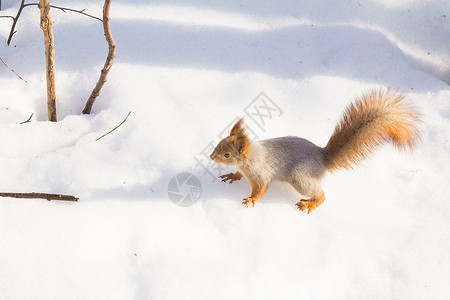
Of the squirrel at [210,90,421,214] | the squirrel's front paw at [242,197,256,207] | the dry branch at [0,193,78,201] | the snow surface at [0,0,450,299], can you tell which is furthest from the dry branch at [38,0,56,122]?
the squirrel's front paw at [242,197,256,207]

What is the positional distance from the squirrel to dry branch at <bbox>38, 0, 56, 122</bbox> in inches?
39.4

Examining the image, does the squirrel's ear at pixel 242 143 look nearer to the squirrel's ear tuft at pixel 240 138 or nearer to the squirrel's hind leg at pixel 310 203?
the squirrel's ear tuft at pixel 240 138

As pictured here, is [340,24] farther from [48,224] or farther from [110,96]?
[48,224]

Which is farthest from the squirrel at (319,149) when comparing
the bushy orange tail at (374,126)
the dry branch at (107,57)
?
the dry branch at (107,57)

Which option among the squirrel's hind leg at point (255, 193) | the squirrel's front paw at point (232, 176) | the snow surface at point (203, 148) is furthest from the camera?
the squirrel's front paw at point (232, 176)

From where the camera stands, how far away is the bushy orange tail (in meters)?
1.91

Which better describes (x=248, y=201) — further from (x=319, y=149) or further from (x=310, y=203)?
(x=319, y=149)

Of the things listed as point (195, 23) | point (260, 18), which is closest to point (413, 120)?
point (260, 18)

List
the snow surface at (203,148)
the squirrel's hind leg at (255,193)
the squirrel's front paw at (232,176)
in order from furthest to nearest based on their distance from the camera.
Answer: the squirrel's front paw at (232,176) < the squirrel's hind leg at (255,193) < the snow surface at (203,148)

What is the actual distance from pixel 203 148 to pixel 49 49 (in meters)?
1.00

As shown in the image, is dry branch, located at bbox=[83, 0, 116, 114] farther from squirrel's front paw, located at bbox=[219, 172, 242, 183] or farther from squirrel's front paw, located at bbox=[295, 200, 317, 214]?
squirrel's front paw, located at bbox=[295, 200, 317, 214]

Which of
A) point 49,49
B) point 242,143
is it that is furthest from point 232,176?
point 49,49

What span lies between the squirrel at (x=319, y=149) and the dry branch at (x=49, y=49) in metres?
1.00

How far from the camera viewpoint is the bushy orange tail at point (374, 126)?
191 cm
